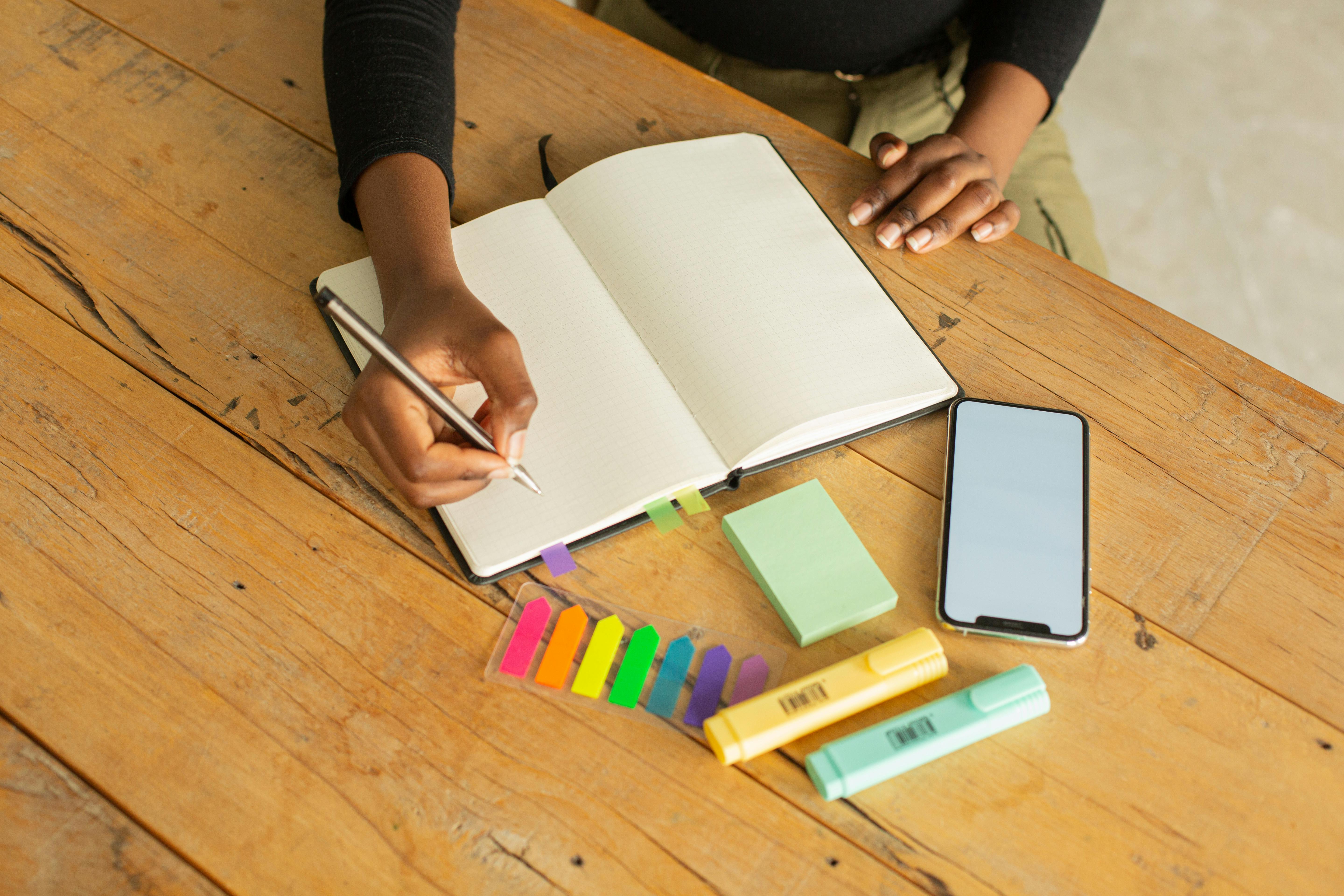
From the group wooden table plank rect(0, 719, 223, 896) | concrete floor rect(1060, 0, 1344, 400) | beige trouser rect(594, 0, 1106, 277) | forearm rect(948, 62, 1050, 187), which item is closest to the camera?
wooden table plank rect(0, 719, 223, 896)

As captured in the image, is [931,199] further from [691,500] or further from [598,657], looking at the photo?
[598,657]

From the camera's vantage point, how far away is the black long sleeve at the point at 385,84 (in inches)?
31.9

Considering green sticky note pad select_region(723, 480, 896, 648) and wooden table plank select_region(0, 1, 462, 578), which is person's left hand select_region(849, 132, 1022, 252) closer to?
green sticky note pad select_region(723, 480, 896, 648)

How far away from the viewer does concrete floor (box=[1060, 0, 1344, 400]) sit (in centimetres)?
189

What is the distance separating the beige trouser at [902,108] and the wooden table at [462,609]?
0.32 metres

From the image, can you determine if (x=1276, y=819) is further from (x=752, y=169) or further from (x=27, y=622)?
(x=27, y=622)

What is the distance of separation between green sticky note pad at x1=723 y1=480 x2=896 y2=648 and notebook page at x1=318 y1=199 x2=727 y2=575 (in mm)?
55

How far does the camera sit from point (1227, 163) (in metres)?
2.04

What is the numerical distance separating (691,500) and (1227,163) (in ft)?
6.58

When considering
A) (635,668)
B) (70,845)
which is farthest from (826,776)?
(70,845)

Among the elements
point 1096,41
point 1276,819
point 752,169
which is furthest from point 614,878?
point 1096,41

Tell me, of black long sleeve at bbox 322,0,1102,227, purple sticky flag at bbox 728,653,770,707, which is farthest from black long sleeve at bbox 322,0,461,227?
purple sticky flag at bbox 728,653,770,707

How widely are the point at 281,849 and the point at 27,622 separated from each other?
0.26 meters

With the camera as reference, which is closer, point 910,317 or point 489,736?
point 489,736
